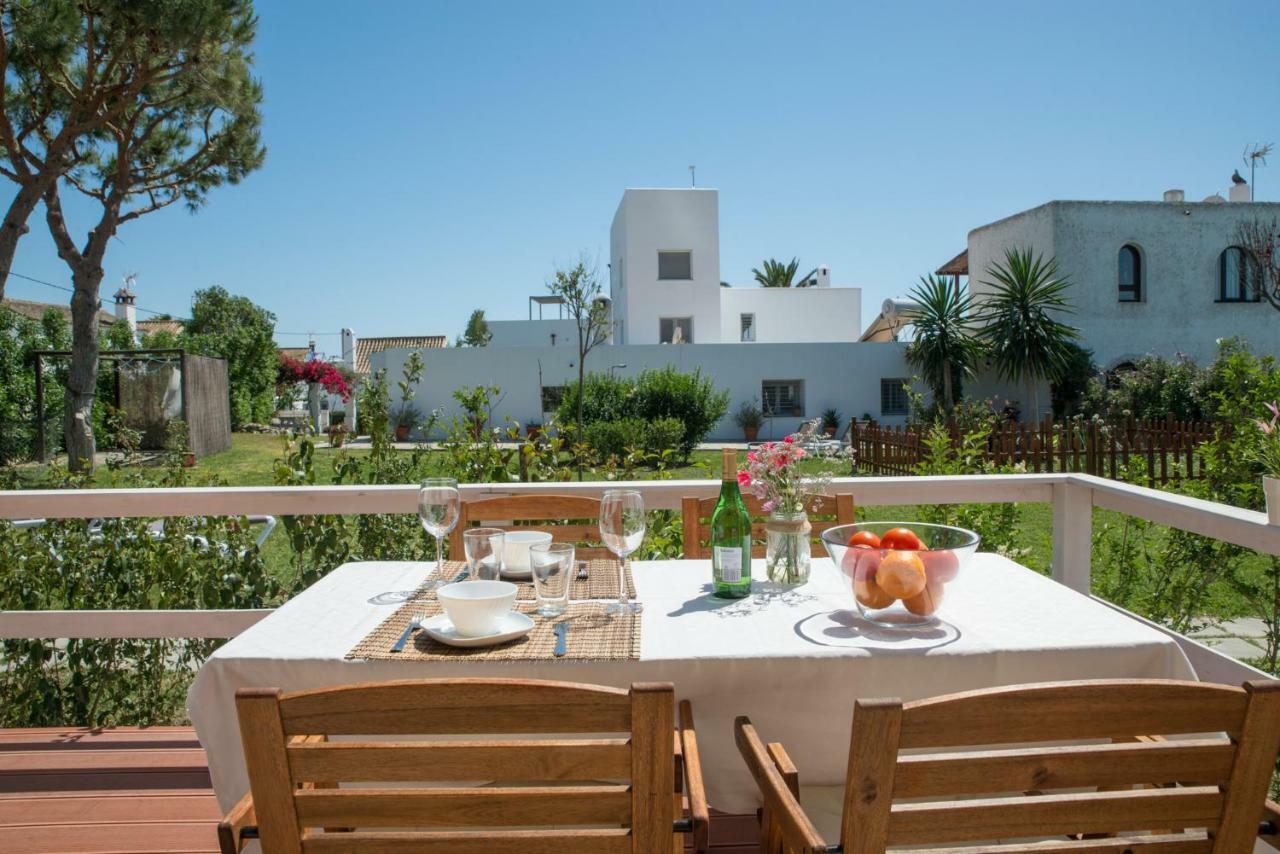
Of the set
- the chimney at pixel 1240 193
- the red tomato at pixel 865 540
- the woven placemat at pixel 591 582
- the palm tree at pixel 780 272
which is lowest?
the woven placemat at pixel 591 582

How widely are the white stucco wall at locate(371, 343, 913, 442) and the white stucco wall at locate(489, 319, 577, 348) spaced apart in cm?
873

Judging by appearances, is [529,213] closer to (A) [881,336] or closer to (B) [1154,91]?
(A) [881,336]

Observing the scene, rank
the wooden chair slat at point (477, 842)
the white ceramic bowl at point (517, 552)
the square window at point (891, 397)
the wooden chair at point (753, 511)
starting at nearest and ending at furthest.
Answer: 1. the wooden chair slat at point (477, 842)
2. the white ceramic bowl at point (517, 552)
3. the wooden chair at point (753, 511)
4. the square window at point (891, 397)

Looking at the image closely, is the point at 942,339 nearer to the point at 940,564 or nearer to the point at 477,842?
the point at 940,564

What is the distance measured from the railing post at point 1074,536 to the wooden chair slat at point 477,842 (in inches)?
90.9

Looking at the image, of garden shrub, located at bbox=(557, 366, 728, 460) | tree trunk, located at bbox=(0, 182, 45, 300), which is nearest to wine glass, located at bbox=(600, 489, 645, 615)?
tree trunk, located at bbox=(0, 182, 45, 300)

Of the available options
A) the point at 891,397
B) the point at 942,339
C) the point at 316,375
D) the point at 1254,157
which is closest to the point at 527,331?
the point at 891,397

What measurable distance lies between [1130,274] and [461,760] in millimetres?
22493

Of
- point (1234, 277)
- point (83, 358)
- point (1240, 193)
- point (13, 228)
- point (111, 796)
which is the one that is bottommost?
point (111, 796)

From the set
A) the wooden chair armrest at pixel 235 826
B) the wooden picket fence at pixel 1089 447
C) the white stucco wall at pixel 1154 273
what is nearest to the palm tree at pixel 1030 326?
the white stucco wall at pixel 1154 273

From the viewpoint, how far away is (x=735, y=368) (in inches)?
874

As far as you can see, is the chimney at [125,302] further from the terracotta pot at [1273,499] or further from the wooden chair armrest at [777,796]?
the terracotta pot at [1273,499]

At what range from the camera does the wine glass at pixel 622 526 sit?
1818mm

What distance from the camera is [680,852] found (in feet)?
3.91
